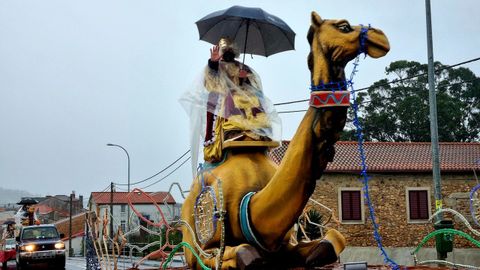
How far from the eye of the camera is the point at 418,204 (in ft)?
78.3

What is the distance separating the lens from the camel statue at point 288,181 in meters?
3.55

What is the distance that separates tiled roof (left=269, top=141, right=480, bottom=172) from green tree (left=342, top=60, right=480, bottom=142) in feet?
32.3

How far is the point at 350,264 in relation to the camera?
396 cm

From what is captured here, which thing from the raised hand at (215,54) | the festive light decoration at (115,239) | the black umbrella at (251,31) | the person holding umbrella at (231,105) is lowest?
the festive light decoration at (115,239)

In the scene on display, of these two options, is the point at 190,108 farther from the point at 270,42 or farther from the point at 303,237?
the point at 303,237

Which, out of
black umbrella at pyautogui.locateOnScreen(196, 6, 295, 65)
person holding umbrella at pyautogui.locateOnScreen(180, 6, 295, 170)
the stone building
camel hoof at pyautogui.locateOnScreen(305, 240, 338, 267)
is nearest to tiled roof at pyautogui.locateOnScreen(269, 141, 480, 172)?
the stone building

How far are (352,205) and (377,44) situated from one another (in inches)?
819

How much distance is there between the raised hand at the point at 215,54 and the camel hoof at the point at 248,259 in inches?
71.3

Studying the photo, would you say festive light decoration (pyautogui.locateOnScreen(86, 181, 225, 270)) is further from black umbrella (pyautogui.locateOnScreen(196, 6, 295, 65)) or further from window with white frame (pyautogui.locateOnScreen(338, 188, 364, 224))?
window with white frame (pyautogui.locateOnScreen(338, 188, 364, 224))

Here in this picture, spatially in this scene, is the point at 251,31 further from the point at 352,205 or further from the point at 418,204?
the point at 418,204

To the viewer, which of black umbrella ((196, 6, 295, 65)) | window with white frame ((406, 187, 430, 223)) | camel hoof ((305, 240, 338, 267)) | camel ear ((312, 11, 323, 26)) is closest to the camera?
camel ear ((312, 11, 323, 26))

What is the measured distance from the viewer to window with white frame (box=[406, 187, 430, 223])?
2372cm

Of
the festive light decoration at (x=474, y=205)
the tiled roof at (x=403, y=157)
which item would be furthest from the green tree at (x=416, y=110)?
the festive light decoration at (x=474, y=205)

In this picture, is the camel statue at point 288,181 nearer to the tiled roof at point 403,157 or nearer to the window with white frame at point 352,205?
the tiled roof at point 403,157
